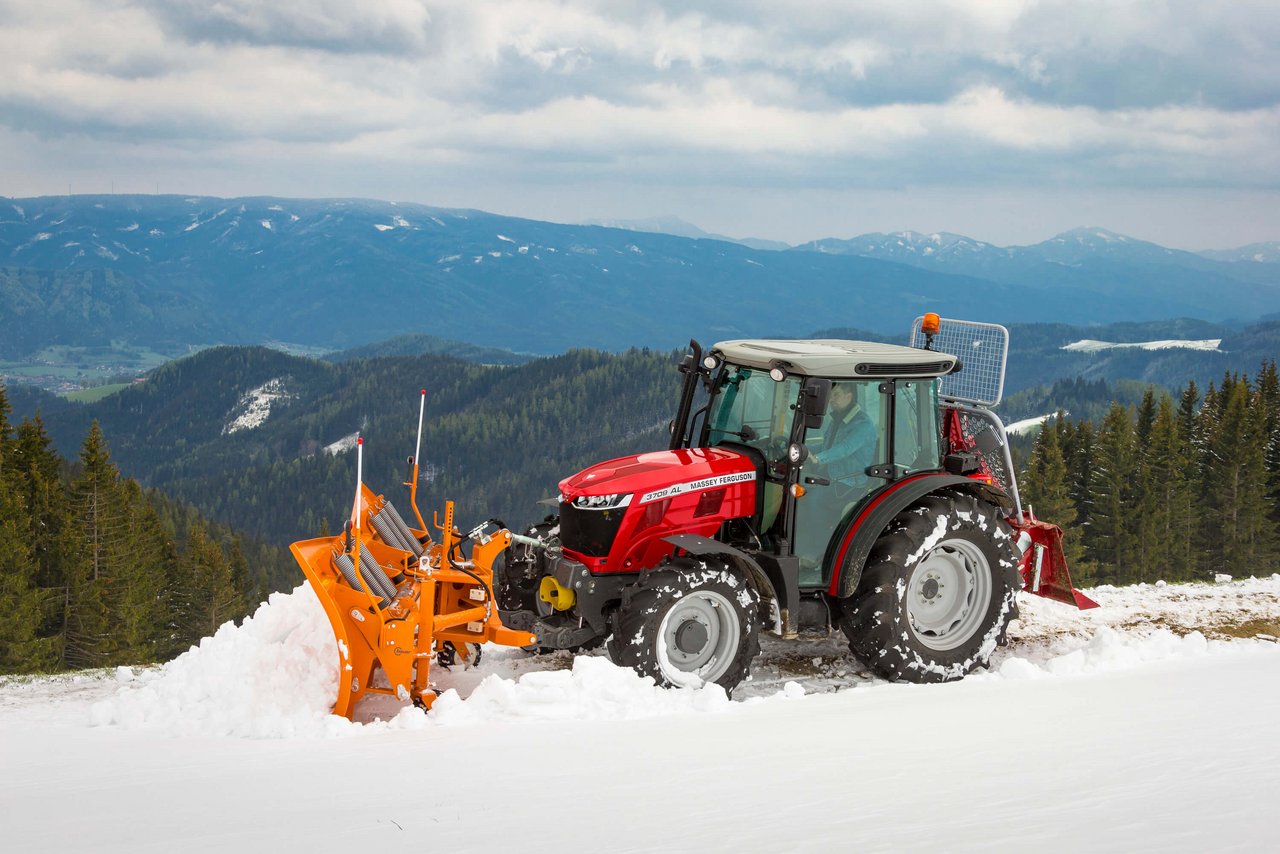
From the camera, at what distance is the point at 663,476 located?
765 cm

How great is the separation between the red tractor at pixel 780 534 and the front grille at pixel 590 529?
0.6 inches

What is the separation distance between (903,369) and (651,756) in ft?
12.3

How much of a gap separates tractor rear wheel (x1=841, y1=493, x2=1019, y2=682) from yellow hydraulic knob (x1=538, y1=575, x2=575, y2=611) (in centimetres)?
212

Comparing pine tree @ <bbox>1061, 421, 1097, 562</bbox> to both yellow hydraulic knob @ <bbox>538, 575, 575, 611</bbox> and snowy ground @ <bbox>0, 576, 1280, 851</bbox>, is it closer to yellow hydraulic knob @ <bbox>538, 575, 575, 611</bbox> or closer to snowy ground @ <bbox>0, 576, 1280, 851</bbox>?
snowy ground @ <bbox>0, 576, 1280, 851</bbox>

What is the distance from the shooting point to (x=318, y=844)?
429cm

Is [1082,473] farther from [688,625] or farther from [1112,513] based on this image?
[688,625]

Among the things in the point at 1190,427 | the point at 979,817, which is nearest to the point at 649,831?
the point at 979,817

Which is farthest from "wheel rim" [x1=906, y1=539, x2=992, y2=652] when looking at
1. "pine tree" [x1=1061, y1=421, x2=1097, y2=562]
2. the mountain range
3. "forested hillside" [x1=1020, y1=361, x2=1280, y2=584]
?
the mountain range

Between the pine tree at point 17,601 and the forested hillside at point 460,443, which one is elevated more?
the pine tree at point 17,601

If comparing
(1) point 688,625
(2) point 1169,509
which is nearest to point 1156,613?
(1) point 688,625

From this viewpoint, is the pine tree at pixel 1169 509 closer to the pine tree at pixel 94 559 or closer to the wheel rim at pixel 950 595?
the pine tree at pixel 94 559

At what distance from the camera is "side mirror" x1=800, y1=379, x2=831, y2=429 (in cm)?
739

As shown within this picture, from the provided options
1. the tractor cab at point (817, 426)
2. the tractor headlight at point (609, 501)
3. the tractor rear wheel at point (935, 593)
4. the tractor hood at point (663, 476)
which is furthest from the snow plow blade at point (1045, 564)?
the tractor headlight at point (609, 501)

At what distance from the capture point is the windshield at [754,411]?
7.93 metres
